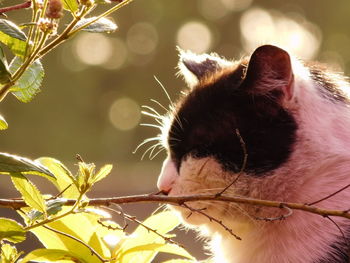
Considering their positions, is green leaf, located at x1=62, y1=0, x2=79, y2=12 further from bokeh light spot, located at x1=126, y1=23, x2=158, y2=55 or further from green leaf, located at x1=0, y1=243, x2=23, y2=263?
bokeh light spot, located at x1=126, y1=23, x2=158, y2=55

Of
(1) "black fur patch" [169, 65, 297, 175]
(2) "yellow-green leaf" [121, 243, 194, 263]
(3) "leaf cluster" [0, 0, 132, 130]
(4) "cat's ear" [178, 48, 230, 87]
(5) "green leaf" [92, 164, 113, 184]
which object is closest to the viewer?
(3) "leaf cluster" [0, 0, 132, 130]

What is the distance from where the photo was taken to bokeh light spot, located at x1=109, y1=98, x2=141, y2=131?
11.3m

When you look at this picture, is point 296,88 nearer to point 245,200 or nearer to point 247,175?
point 247,175

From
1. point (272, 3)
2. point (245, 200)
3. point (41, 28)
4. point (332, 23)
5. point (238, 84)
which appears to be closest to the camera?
point (41, 28)

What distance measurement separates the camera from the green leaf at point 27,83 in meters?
0.78

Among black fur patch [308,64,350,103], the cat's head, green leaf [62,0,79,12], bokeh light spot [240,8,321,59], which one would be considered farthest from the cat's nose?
bokeh light spot [240,8,321,59]

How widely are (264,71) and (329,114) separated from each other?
0.16 m

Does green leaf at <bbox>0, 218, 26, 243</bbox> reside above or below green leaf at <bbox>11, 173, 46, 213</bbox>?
below

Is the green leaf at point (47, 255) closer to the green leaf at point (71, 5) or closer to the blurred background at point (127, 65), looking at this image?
the green leaf at point (71, 5)

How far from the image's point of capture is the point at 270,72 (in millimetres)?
1202

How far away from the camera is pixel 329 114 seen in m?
1.28

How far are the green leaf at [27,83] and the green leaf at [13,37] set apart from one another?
0.02 metres

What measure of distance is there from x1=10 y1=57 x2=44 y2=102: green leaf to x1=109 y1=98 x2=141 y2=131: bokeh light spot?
1009cm

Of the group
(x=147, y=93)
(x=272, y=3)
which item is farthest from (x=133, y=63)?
(x=272, y=3)
